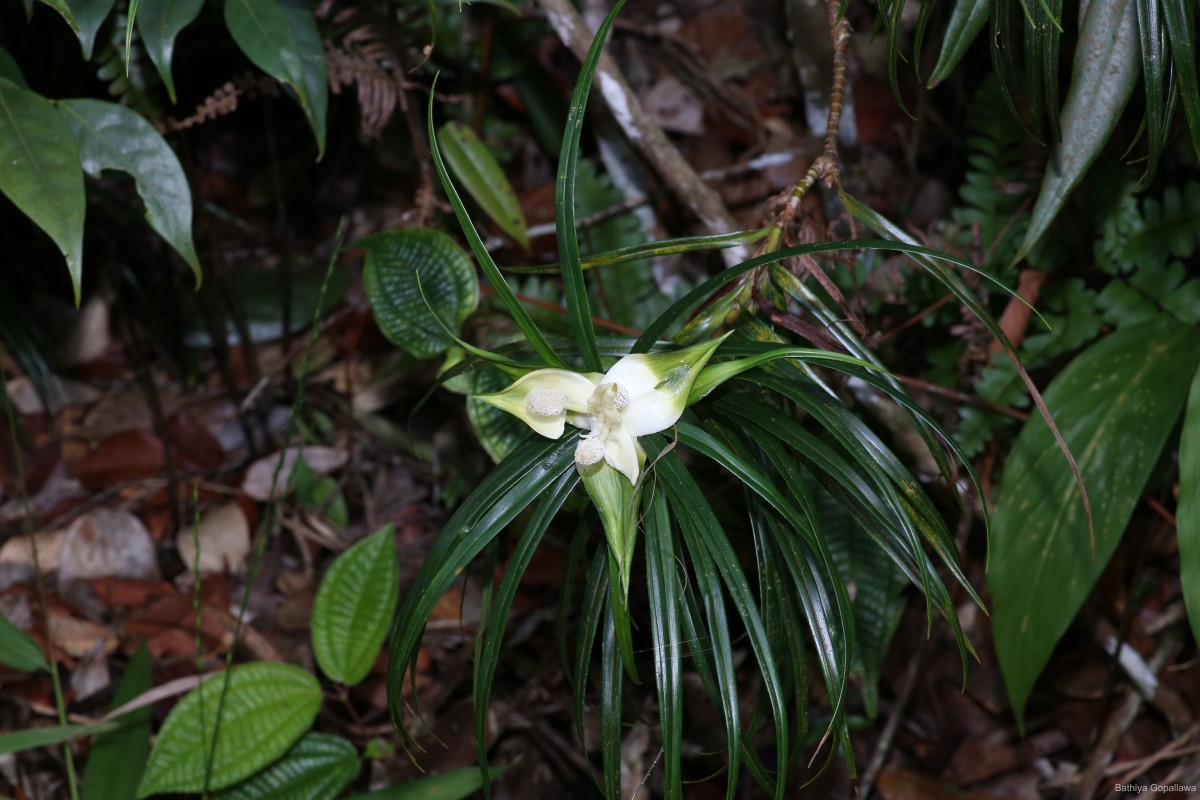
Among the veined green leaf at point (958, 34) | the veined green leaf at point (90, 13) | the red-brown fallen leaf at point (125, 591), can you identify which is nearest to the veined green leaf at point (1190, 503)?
the veined green leaf at point (958, 34)

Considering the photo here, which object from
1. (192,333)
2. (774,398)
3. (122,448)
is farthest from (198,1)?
(122,448)

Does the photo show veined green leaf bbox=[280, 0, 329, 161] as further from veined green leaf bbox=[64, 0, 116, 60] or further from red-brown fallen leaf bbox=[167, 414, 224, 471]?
red-brown fallen leaf bbox=[167, 414, 224, 471]

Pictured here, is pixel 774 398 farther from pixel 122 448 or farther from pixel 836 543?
pixel 122 448

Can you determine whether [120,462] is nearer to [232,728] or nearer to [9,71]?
[232,728]

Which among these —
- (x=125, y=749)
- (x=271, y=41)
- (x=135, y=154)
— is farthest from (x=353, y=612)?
(x=271, y=41)

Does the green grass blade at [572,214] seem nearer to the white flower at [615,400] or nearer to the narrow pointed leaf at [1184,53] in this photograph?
the white flower at [615,400]

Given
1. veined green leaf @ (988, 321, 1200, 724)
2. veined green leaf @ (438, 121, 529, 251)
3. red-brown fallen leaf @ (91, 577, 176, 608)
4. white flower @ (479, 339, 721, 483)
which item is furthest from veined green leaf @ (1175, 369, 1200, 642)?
red-brown fallen leaf @ (91, 577, 176, 608)
